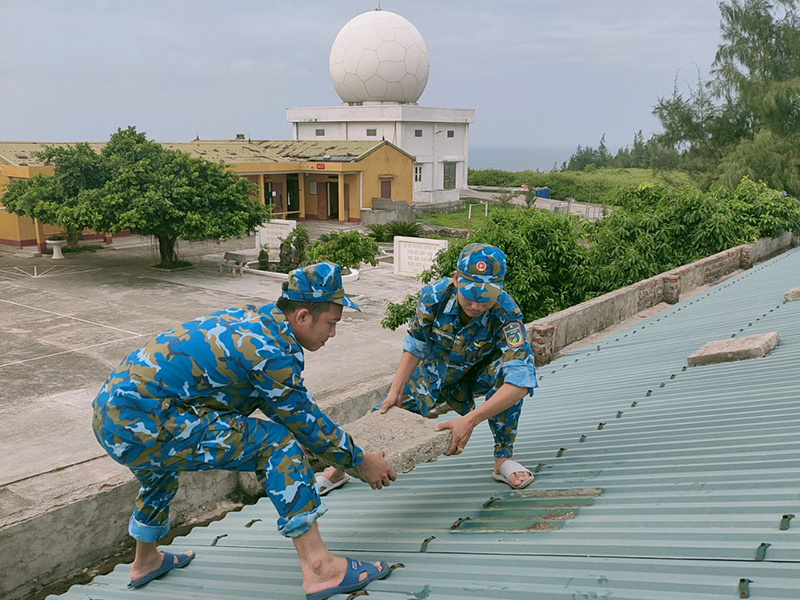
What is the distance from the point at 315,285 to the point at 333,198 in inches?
1266

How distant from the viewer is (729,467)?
2.90 meters

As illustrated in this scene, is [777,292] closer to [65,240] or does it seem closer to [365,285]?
[365,285]

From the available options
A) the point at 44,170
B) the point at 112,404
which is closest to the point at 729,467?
the point at 112,404

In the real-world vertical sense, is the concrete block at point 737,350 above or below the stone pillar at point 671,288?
above

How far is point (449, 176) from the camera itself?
4069 centimetres

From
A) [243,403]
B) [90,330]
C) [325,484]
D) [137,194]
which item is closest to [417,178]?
[137,194]

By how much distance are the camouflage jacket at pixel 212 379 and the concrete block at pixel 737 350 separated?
3539mm

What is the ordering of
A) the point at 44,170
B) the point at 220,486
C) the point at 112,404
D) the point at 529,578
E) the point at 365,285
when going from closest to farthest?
the point at 529,578 < the point at 112,404 < the point at 220,486 < the point at 365,285 < the point at 44,170

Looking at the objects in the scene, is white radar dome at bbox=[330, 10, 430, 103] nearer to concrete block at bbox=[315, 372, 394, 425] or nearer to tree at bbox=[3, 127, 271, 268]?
tree at bbox=[3, 127, 271, 268]

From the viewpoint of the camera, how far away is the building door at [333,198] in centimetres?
3388

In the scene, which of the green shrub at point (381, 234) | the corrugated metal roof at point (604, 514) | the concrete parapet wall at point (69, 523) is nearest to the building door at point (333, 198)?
the green shrub at point (381, 234)

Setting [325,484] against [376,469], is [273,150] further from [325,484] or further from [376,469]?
[376,469]

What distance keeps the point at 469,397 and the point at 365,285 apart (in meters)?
15.5

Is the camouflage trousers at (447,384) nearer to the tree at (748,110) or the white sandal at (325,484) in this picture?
the white sandal at (325,484)
